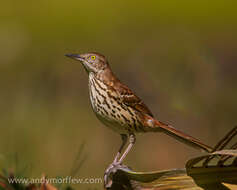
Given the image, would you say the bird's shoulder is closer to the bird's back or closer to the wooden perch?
the bird's back

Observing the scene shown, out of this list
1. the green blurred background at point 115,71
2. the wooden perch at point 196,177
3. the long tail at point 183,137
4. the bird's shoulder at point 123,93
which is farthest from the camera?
the green blurred background at point 115,71

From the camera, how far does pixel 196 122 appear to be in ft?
15.0

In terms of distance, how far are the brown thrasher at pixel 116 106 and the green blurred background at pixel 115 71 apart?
1.48 feet

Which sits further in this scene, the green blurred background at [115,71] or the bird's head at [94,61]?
the green blurred background at [115,71]

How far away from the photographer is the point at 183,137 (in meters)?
2.47

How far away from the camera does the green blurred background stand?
12.7ft

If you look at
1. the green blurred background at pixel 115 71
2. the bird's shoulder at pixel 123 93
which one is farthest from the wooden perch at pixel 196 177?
the bird's shoulder at pixel 123 93

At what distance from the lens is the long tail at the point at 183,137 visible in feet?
6.84

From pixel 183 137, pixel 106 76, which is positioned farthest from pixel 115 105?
pixel 183 137

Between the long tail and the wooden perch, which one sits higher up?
the wooden perch

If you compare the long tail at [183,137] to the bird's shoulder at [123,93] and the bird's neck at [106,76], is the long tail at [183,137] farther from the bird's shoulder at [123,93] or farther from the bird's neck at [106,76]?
the bird's neck at [106,76]

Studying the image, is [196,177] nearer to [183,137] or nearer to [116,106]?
[183,137]

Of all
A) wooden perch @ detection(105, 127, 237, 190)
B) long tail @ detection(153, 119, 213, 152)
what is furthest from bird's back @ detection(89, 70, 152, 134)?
wooden perch @ detection(105, 127, 237, 190)

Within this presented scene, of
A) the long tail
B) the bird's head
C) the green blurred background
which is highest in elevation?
the bird's head
